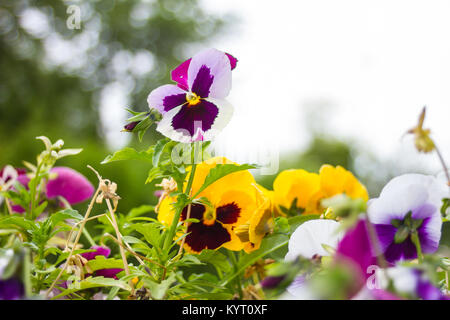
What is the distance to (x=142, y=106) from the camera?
32.6 feet

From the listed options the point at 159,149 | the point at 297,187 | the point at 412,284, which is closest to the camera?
the point at 412,284

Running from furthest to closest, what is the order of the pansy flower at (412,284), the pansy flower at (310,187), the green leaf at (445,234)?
1. the green leaf at (445,234)
2. the pansy flower at (310,187)
3. the pansy flower at (412,284)

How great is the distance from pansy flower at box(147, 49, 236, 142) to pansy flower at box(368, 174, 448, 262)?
0.13m

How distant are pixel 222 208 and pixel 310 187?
17cm

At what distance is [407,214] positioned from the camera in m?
0.30

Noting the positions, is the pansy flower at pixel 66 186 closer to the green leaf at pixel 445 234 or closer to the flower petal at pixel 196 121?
the flower petal at pixel 196 121

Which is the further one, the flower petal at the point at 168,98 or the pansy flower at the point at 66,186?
the pansy flower at the point at 66,186

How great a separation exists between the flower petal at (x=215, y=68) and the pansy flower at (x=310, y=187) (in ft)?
0.70

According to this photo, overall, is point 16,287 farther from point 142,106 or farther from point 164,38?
point 164,38

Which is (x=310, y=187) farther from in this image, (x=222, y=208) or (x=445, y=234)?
(x=445, y=234)

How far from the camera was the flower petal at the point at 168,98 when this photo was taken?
1.18ft

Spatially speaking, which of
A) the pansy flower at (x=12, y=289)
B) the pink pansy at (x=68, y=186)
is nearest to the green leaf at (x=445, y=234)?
the pink pansy at (x=68, y=186)

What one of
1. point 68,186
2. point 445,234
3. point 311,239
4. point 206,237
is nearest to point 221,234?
point 206,237
